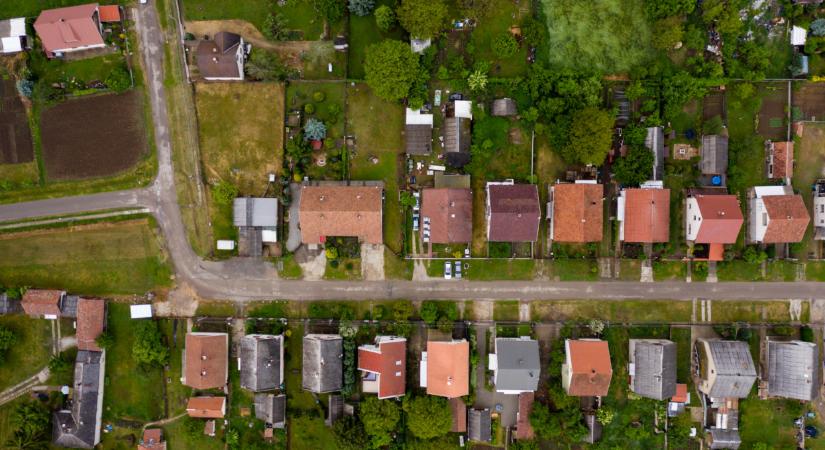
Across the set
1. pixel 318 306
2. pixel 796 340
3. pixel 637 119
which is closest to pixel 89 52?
pixel 318 306

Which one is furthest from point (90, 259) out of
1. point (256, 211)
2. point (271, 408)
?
point (271, 408)

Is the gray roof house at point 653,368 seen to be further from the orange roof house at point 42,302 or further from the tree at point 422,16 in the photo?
the orange roof house at point 42,302

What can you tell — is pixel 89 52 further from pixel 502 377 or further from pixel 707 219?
pixel 707 219

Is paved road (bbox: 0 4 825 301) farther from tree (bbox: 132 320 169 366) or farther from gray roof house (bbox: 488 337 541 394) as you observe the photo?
tree (bbox: 132 320 169 366)

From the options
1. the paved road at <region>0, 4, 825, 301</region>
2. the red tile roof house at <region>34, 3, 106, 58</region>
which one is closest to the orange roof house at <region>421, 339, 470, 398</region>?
the paved road at <region>0, 4, 825, 301</region>

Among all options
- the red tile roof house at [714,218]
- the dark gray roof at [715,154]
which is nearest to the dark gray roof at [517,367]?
the red tile roof house at [714,218]

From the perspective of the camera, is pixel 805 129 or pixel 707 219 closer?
pixel 707 219

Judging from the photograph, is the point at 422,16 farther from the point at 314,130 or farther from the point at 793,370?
the point at 793,370
